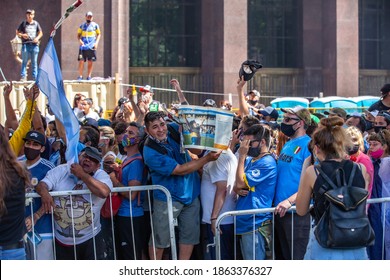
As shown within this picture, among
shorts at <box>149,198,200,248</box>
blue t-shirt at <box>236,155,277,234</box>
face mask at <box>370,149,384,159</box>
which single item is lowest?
shorts at <box>149,198,200,248</box>

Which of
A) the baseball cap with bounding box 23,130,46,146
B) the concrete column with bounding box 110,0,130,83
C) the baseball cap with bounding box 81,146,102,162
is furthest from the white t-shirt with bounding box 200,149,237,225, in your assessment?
the concrete column with bounding box 110,0,130,83

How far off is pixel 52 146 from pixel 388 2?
88.4ft

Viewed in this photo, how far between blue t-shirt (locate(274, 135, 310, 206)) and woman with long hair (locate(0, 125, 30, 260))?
2.91 m

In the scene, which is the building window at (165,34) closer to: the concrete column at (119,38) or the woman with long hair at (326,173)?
the concrete column at (119,38)

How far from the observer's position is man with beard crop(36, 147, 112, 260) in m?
8.55

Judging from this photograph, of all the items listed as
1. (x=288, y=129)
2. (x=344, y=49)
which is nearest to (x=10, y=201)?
(x=288, y=129)

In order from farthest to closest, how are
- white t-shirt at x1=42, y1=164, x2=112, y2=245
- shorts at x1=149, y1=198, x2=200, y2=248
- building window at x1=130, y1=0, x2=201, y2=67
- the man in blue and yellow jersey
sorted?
building window at x1=130, y1=0, x2=201, y2=67 < the man in blue and yellow jersey < shorts at x1=149, y1=198, x2=200, y2=248 < white t-shirt at x1=42, y1=164, x2=112, y2=245

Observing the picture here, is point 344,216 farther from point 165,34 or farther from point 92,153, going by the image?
point 165,34

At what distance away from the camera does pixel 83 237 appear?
28.4 ft

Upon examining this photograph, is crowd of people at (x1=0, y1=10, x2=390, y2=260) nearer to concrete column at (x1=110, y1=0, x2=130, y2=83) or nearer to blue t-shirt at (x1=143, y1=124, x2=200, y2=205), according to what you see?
blue t-shirt at (x1=143, y1=124, x2=200, y2=205)

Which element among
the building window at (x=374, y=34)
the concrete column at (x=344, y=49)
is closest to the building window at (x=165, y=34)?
the concrete column at (x=344, y=49)

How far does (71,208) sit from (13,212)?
1652mm

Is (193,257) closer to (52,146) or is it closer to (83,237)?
(83,237)
